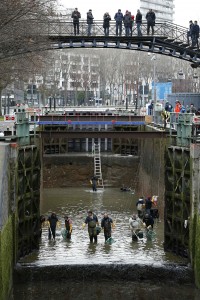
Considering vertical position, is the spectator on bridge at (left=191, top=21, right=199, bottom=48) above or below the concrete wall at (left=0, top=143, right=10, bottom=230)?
above

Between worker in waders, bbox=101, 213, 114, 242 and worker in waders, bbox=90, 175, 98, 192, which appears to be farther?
worker in waders, bbox=90, 175, 98, 192

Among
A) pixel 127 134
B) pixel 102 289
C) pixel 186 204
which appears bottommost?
pixel 102 289

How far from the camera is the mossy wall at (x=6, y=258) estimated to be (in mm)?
21859

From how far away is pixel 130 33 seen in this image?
44.9 meters

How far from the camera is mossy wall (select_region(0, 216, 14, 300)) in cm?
2186

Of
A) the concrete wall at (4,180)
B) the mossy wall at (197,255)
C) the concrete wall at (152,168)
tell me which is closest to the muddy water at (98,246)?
the mossy wall at (197,255)

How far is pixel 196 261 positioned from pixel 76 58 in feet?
360

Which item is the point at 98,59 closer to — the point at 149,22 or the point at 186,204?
the point at 149,22

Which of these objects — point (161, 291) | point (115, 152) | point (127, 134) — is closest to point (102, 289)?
point (161, 291)

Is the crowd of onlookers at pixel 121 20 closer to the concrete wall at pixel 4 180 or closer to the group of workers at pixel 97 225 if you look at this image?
the group of workers at pixel 97 225

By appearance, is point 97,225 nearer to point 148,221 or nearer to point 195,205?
point 148,221

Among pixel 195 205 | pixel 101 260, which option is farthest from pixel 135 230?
pixel 195 205

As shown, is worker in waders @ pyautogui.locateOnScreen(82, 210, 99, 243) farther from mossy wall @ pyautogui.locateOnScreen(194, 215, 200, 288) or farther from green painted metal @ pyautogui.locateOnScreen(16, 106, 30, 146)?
mossy wall @ pyautogui.locateOnScreen(194, 215, 200, 288)

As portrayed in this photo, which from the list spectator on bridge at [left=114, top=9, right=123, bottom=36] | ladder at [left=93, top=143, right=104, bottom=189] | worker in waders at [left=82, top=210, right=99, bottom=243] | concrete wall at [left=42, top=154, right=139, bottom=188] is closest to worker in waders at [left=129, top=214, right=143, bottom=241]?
worker in waders at [left=82, top=210, right=99, bottom=243]
